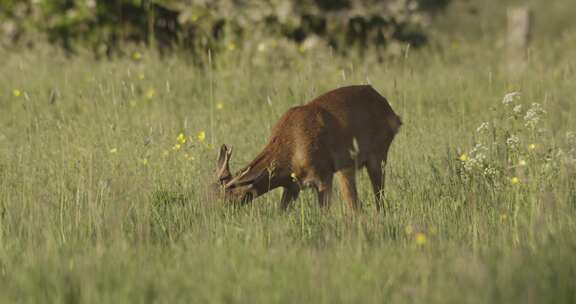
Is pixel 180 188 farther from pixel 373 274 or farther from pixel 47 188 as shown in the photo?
pixel 373 274

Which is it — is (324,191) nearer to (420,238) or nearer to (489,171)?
(489,171)

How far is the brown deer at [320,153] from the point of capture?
19.8 ft

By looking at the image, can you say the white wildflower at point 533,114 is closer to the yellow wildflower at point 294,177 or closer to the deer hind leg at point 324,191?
the deer hind leg at point 324,191

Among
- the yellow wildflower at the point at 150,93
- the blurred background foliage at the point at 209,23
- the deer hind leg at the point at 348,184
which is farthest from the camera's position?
the blurred background foliage at the point at 209,23

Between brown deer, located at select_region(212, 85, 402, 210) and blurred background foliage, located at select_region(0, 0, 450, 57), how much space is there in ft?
17.4

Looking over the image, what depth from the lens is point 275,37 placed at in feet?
40.9

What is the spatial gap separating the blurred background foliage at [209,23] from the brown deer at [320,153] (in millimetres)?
5317

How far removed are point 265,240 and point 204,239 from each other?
1.10ft

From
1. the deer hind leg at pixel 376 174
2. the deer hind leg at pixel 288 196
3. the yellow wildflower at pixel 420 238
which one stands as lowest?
the yellow wildflower at pixel 420 238

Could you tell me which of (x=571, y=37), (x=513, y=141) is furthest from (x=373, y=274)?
(x=571, y=37)

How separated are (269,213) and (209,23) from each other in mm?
7237

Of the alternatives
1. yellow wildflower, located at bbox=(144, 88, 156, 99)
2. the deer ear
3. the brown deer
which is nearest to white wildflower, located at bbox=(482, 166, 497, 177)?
the brown deer

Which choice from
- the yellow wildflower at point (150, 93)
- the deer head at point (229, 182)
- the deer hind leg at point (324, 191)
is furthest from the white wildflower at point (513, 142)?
the yellow wildflower at point (150, 93)

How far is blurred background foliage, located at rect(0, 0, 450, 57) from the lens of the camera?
12344 mm
